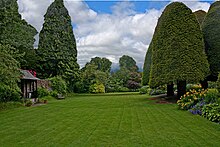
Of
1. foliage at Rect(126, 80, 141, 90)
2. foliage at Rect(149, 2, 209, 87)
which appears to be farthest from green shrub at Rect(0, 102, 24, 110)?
foliage at Rect(126, 80, 141, 90)

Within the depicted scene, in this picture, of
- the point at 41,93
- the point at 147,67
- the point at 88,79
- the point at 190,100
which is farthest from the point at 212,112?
the point at 88,79

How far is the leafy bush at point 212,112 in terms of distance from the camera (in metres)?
9.13

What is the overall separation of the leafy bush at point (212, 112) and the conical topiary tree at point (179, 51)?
6.76 meters

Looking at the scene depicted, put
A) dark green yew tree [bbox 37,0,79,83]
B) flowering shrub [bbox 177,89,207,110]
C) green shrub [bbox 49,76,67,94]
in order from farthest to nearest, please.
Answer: dark green yew tree [bbox 37,0,79,83] → green shrub [bbox 49,76,67,94] → flowering shrub [bbox 177,89,207,110]

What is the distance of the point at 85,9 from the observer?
1903 centimetres

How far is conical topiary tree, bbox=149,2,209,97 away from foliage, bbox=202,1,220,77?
1434 mm

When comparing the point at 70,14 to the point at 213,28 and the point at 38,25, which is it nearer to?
the point at 38,25

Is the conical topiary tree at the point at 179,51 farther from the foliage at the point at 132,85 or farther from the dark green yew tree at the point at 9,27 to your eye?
the foliage at the point at 132,85

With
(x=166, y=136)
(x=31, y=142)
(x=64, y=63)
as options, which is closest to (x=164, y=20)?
(x=166, y=136)

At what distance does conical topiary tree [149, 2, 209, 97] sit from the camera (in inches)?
672

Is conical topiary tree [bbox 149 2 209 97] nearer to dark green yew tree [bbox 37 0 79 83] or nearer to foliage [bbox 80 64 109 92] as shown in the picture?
dark green yew tree [bbox 37 0 79 83]

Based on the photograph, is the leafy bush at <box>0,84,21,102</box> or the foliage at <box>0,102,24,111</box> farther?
the leafy bush at <box>0,84,21,102</box>

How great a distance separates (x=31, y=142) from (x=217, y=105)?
7.11 metres

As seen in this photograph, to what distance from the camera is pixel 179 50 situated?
1734 cm
